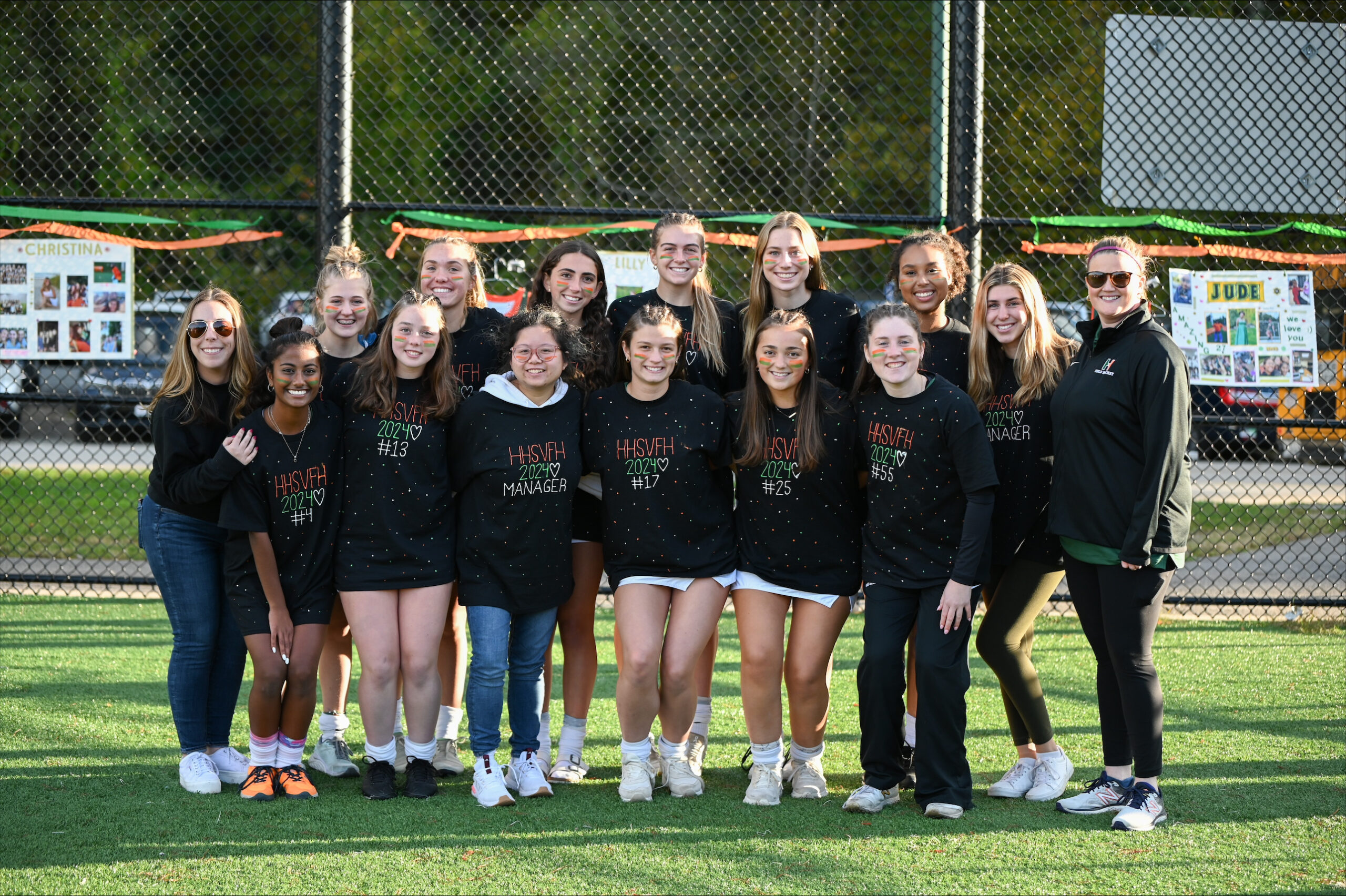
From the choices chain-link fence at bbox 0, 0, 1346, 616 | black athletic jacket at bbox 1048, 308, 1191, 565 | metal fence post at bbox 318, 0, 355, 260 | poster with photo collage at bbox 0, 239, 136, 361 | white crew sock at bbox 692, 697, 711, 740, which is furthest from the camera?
chain-link fence at bbox 0, 0, 1346, 616

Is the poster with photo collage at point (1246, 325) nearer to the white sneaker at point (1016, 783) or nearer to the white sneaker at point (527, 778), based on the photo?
the white sneaker at point (1016, 783)

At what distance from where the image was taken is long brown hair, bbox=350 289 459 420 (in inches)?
149

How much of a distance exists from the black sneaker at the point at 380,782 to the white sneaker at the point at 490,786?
11.1 inches

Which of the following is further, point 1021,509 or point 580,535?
point 580,535

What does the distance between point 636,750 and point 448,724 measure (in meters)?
0.76

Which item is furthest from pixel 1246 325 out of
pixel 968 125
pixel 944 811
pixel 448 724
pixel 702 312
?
pixel 448 724

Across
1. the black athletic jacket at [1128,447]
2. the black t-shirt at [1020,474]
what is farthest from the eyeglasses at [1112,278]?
the black t-shirt at [1020,474]

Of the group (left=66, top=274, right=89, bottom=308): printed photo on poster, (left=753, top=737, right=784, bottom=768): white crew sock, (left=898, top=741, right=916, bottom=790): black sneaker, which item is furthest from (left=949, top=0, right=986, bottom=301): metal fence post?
(left=66, top=274, right=89, bottom=308): printed photo on poster

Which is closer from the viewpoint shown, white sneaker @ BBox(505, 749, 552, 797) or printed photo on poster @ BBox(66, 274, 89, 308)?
white sneaker @ BBox(505, 749, 552, 797)

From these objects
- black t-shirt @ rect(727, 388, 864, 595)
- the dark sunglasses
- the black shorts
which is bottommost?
the black shorts

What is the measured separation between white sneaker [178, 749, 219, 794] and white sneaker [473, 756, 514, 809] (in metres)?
0.87

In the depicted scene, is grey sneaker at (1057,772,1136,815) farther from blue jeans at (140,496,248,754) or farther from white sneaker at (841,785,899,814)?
blue jeans at (140,496,248,754)

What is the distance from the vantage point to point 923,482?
364 cm

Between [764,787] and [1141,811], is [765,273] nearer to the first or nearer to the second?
[764,787]
